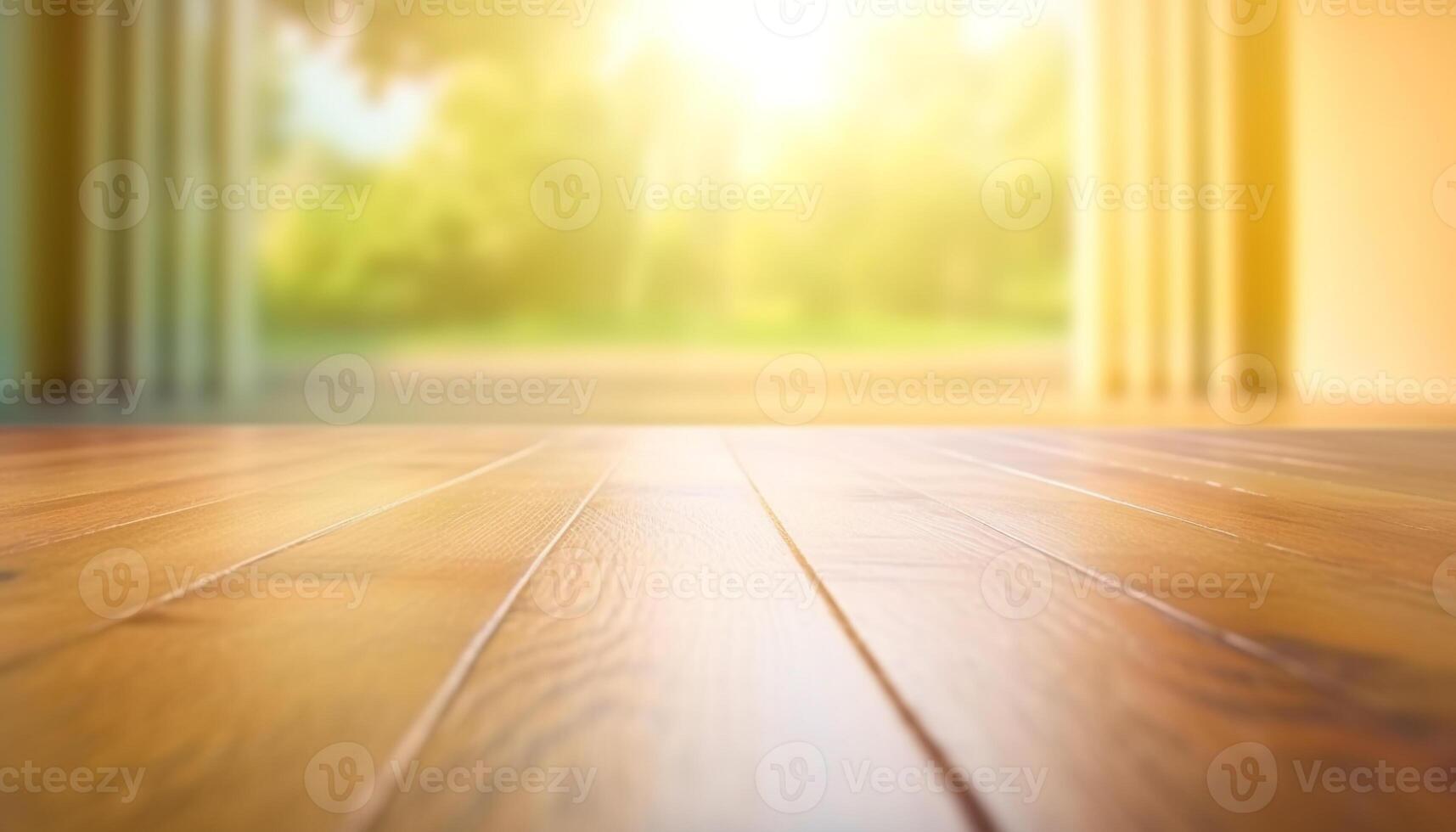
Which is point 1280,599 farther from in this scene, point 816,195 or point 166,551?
point 816,195

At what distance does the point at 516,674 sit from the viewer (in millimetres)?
347

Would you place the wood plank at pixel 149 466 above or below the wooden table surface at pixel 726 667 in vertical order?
above

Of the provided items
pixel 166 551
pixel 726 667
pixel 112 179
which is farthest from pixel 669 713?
pixel 112 179

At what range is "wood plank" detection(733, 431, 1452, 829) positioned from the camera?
25cm

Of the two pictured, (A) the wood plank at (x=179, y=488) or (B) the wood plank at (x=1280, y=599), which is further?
(A) the wood plank at (x=179, y=488)

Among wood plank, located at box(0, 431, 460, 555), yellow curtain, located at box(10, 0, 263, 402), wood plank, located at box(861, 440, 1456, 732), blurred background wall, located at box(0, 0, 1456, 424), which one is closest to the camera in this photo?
wood plank, located at box(861, 440, 1456, 732)

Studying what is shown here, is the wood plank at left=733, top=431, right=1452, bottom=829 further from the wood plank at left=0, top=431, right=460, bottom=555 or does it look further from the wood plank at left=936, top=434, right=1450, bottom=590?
the wood plank at left=0, top=431, right=460, bottom=555

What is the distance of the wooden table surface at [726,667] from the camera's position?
258mm

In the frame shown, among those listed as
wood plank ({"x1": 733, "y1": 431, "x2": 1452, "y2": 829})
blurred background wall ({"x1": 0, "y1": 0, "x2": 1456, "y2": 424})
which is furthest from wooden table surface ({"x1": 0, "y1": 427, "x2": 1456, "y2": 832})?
blurred background wall ({"x1": 0, "y1": 0, "x2": 1456, "y2": 424})

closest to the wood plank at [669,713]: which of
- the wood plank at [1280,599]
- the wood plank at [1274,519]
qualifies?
the wood plank at [1280,599]

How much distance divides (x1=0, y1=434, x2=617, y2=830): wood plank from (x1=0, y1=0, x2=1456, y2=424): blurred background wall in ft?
8.26

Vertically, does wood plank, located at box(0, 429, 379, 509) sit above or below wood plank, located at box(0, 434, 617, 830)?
above

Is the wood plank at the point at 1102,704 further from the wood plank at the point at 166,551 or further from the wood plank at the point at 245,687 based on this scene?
the wood plank at the point at 166,551

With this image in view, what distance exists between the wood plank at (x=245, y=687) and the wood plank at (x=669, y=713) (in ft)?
0.08
